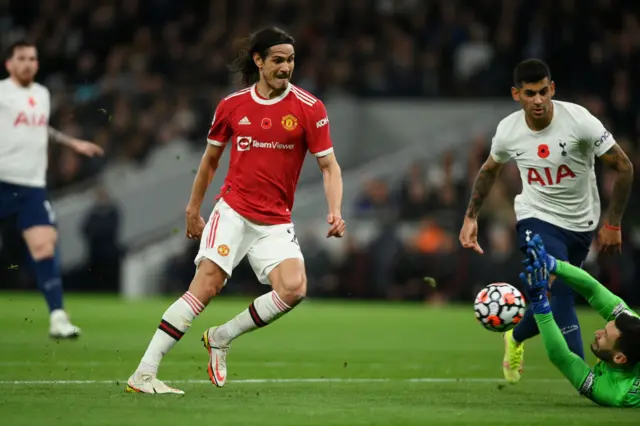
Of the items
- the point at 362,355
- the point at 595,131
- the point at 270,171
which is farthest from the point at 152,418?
the point at 362,355

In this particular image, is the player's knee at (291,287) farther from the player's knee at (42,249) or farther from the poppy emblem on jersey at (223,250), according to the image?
the player's knee at (42,249)

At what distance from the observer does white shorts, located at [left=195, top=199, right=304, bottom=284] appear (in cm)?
903

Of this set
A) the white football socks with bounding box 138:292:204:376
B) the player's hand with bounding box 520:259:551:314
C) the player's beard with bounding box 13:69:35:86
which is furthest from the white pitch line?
the player's beard with bounding box 13:69:35:86

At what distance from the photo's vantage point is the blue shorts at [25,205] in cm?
1305

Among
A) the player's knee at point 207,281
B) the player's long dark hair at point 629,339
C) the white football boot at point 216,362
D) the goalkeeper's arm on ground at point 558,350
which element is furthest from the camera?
the white football boot at point 216,362

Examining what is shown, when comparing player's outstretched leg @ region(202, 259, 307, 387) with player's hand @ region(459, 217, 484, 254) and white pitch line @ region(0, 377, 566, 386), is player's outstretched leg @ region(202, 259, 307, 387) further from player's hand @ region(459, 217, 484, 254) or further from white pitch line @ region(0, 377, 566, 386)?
player's hand @ region(459, 217, 484, 254)

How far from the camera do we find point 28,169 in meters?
13.1

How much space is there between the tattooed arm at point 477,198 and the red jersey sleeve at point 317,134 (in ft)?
4.89

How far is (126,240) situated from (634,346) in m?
18.1

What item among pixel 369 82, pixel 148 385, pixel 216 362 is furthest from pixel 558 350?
pixel 369 82

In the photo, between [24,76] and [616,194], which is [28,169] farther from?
[616,194]

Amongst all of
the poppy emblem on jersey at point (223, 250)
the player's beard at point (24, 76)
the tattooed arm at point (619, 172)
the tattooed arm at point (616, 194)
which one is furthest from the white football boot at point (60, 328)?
the tattooed arm at point (619, 172)

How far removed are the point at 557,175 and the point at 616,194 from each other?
0.49 m

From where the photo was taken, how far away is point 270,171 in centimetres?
918
